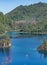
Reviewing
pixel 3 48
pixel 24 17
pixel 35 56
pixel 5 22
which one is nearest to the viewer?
pixel 35 56

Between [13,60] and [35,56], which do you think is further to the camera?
[35,56]

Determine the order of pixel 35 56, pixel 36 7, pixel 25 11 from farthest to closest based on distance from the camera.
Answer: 1. pixel 36 7
2. pixel 25 11
3. pixel 35 56

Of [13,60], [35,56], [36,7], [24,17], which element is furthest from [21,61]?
[36,7]

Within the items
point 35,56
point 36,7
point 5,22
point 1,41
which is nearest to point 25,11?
point 36,7

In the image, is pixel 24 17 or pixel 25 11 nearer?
pixel 24 17

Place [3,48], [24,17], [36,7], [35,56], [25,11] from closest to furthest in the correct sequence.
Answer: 1. [35,56]
2. [3,48]
3. [24,17]
4. [25,11]
5. [36,7]

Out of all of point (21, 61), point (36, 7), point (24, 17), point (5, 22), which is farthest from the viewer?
point (36, 7)

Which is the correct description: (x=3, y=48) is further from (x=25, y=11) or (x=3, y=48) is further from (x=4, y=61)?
(x=25, y=11)

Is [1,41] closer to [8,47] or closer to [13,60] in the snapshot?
[8,47]
